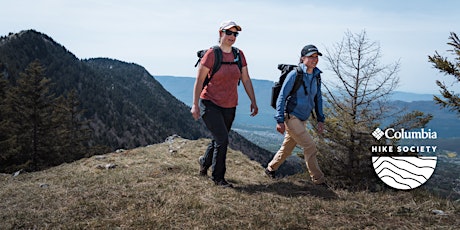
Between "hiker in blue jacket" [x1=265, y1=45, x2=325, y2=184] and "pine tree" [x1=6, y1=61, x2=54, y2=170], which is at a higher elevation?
"hiker in blue jacket" [x1=265, y1=45, x2=325, y2=184]

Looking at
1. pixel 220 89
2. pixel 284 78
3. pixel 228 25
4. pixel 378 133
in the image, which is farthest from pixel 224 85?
pixel 378 133

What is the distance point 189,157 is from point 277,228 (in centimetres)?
639

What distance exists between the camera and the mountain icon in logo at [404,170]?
6.73 m

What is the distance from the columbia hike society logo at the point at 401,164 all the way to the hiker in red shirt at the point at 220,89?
11.5ft

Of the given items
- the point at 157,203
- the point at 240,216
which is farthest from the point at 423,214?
the point at 157,203

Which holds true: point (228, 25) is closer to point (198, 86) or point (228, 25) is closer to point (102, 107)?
point (198, 86)

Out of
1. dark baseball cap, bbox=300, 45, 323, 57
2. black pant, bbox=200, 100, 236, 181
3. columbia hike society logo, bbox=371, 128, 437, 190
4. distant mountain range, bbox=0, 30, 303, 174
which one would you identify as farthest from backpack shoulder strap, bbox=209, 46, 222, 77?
distant mountain range, bbox=0, 30, 303, 174

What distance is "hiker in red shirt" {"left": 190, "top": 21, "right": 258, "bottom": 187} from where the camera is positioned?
18.8 feet

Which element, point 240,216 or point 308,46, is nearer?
point 240,216

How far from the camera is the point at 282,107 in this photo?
612cm

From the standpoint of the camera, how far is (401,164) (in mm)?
7102

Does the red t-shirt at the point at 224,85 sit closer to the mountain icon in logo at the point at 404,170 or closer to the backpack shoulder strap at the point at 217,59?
the backpack shoulder strap at the point at 217,59

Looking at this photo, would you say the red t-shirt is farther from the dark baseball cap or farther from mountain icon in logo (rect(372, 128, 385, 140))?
mountain icon in logo (rect(372, 128, 385, 140))

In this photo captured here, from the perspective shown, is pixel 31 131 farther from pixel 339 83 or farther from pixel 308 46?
pixel 308 46
